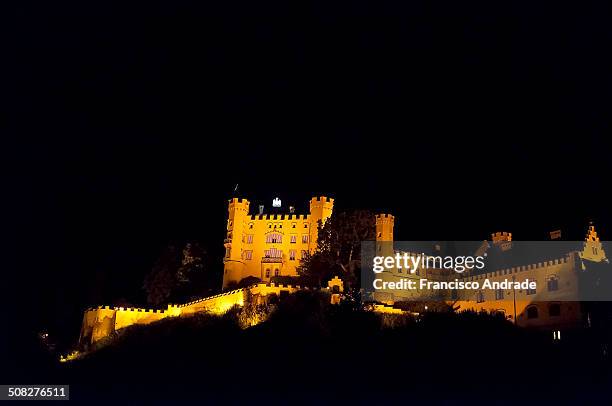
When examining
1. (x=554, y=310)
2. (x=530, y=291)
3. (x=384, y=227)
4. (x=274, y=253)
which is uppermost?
(x=384, y=227)

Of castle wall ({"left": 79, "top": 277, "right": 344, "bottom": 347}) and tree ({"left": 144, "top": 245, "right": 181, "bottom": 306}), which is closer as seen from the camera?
castle wall ({"left": 79, "top": 277, "right": 344, "bottom": 347})

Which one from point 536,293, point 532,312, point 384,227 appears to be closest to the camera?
point 532,312

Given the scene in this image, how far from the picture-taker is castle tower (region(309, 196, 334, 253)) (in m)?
71.6

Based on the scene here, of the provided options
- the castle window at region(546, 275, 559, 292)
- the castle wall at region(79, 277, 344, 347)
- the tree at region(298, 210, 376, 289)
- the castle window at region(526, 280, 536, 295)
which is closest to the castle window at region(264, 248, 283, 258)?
the tree at region(298, 210, 376, 289)

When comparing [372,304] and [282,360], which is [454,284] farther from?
[282,360]

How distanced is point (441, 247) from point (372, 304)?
1552cm

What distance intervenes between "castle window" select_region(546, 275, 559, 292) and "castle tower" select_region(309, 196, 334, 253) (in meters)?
21.4

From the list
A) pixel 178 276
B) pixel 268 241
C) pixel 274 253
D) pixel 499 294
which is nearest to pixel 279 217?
pixel 268 241

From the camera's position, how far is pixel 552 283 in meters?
57.4

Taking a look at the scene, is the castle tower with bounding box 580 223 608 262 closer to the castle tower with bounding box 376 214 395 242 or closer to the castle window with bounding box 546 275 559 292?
the castle window with bounding box 546 275 559 292

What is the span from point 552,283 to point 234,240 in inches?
1135

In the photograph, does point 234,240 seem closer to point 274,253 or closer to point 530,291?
point 274,253

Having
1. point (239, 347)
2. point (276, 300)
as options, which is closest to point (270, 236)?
point (276, 300)

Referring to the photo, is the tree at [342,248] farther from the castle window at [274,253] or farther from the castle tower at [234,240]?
the castle tower at [234,240]
